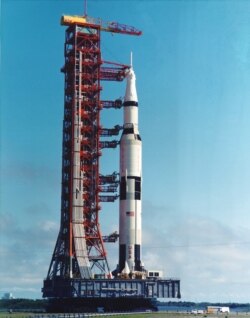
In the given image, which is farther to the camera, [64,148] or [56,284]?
[64,148]

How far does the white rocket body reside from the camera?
10325 cm

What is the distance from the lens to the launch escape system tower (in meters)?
99.7

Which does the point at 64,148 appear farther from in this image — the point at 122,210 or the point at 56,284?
the point at 56,284

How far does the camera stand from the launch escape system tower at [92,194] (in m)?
99.7

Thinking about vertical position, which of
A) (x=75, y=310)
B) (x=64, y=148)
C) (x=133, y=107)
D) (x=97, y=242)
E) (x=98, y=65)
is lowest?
(x=75, y=310)

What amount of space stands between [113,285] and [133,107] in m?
29.5

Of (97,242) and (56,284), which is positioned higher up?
(97,242)

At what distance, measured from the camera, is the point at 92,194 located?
10694cm

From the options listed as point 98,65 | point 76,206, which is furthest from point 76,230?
point 98,65

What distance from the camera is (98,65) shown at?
110 metres

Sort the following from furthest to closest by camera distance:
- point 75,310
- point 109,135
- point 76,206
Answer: point 109,135 → point 76,206 → point 75,310

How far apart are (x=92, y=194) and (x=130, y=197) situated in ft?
22.0

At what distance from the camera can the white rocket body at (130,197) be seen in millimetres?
103250

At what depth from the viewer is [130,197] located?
104250 mm
